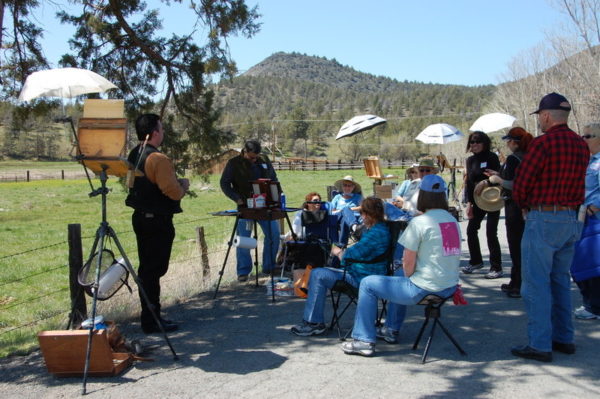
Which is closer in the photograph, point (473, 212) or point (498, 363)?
point (498, 363)

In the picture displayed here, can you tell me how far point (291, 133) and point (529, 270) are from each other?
9914cm

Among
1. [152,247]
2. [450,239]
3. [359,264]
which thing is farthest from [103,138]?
[450,239]

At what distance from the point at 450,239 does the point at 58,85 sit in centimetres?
312

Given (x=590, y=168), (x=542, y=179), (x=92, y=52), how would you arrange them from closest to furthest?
(x=542, y=179)
(x=590, y=168)
(x=92, y=52)

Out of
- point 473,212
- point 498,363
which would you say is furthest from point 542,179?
point 473,212

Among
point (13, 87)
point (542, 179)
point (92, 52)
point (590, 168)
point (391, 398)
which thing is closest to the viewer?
point (391, 398)

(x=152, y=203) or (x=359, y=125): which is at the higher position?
(x=359, y=125)

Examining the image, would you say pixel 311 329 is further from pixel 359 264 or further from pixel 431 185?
pixel 431 185

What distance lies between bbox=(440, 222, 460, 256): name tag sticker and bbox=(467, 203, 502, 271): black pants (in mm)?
2922

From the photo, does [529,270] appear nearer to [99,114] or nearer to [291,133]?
[99,114]

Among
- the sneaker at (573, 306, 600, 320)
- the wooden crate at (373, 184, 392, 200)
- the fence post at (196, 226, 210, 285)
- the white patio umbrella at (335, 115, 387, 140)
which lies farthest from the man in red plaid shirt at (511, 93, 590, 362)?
the wooden crate at (373, 184, 392, 200)

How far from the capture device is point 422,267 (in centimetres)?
421

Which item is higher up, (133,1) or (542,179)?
(133,1)

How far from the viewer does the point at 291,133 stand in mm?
102500
